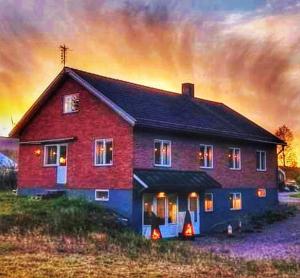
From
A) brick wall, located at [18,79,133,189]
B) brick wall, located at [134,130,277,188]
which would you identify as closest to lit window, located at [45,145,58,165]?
brick wall, located at [18,79,133,189]

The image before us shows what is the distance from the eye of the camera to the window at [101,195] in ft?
95.1

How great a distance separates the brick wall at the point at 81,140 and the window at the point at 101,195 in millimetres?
310

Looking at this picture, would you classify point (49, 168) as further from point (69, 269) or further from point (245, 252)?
point (69, 269)

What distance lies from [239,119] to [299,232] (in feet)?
42.0

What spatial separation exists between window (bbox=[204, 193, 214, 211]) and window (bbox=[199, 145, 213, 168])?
1.88 meters

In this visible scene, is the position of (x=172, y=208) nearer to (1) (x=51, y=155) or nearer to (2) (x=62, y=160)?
(2) (x=62, y=160)

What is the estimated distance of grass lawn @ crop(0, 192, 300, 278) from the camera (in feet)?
46.3

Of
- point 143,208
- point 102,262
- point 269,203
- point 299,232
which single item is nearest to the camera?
point 102,262

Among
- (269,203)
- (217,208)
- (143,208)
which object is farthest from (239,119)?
(143,208)

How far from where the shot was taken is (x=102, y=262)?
15.5 m

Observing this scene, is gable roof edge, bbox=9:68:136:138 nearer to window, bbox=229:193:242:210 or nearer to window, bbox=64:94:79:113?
window, bbox=64:94:79:113

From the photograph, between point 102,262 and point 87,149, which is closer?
point 102,262

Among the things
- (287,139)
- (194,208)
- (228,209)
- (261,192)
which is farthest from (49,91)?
(287,139)

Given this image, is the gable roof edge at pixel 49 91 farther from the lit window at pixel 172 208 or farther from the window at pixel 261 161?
the window at pixel 261 161
